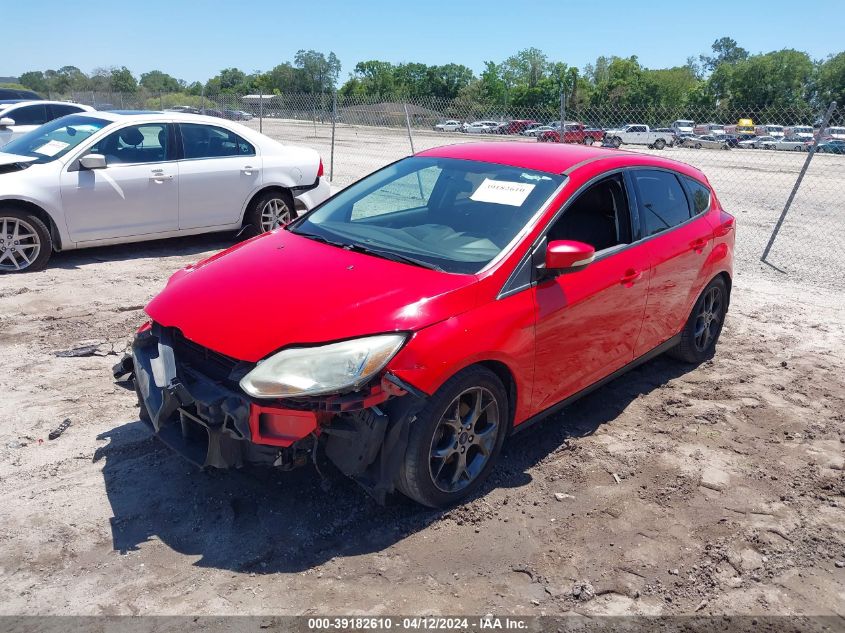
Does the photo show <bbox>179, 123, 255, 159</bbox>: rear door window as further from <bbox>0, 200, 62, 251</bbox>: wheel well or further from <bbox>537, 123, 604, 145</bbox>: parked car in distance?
<bbox>537, 123, 604, 145</bbox>: parked car in distance

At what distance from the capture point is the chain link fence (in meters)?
10.8

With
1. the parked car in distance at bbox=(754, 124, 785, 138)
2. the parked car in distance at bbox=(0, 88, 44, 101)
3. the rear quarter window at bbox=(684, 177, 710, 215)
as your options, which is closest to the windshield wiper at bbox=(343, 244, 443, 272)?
the rear quarter window at bbox=(684, 177, 710, 215)

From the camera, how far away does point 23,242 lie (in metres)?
7.38

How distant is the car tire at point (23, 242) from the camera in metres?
7.26

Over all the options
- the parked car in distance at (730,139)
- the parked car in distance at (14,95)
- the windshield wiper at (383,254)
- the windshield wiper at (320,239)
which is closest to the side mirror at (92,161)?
the windshield wiper at (320,239)

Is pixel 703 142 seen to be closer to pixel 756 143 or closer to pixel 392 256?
pixel 756 143

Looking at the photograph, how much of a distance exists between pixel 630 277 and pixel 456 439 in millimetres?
1658

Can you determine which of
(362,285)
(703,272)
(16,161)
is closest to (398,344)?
(362,285)

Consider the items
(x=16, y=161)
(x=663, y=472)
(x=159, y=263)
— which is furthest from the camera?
(x=159, y=263)

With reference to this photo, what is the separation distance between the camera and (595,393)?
5074mm

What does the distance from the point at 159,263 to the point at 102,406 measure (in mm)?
3819

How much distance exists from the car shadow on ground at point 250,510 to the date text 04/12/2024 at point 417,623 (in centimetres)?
37

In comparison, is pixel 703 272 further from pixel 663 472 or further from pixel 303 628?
pixel 303 628

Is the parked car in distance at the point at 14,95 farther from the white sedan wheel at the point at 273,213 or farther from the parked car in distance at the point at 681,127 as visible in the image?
the parked car in distance at the point at 681,127
